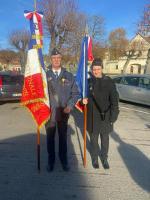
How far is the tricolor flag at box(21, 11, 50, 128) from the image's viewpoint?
461 cm

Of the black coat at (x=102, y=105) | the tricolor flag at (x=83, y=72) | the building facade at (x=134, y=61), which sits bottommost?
the building facade at (x=134, y=61)

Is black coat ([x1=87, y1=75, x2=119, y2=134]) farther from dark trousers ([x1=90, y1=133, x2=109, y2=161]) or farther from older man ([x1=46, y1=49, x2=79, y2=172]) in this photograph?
older man ([x1=46, y1=49, x2=79, y2=172])

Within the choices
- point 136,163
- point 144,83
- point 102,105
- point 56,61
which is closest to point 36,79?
point 56,61

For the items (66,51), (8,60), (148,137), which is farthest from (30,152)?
(8,60)

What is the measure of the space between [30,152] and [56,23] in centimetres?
2694

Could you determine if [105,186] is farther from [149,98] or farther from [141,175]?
→ [149,98]

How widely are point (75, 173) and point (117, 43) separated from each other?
6266 centimetres

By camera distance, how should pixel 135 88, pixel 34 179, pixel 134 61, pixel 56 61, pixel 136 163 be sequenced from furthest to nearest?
pixel 134 61
pixel 135 88
pixel 136 163
pixel 56 61
pixel 34 179

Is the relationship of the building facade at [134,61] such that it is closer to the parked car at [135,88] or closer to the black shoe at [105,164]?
the parked car at [135,88]

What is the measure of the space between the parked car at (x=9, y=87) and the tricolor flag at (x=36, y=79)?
883 cm

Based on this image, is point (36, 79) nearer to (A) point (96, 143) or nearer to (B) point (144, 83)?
(A) point (96, 143)

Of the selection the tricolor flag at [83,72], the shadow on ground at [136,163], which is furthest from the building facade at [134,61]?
the tricolor flag at [83,72]

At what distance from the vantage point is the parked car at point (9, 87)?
1324 centimetres

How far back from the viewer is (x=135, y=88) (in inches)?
534
